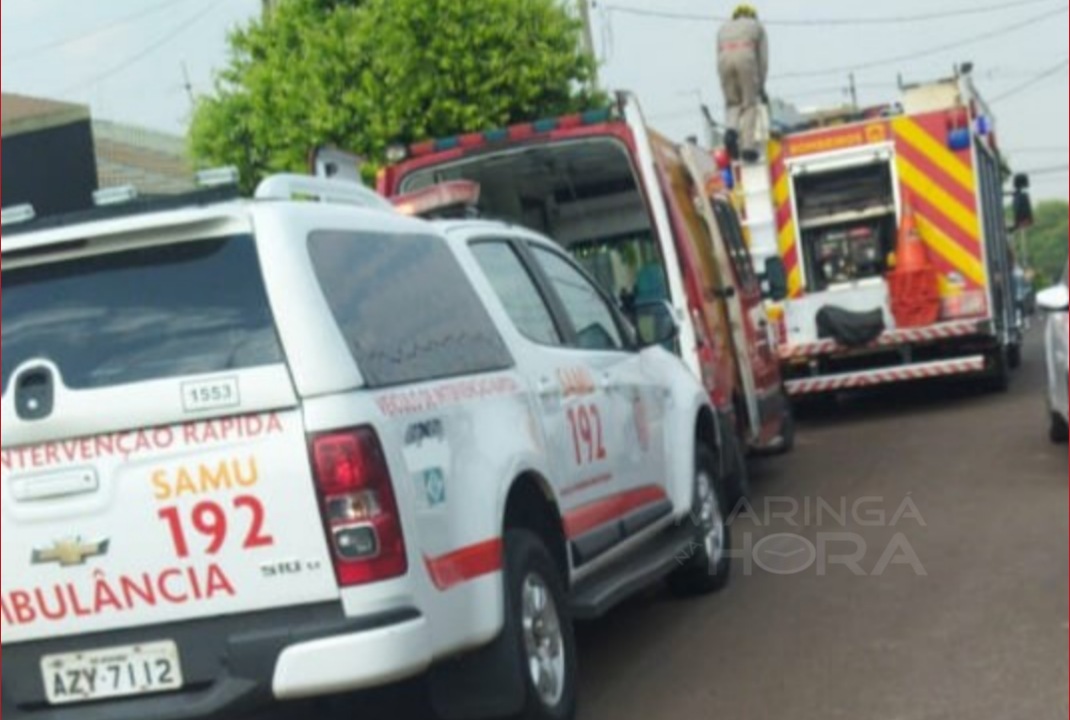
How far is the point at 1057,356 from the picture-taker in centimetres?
1186

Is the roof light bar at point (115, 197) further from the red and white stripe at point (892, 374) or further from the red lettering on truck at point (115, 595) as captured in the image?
the red and white stripe at point (892, 374)

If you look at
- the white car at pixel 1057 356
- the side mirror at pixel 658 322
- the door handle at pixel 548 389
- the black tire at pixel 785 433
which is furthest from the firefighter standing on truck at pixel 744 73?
the door handle at pixel 548 389

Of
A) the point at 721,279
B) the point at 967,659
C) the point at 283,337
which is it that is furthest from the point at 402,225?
the point at 721,279

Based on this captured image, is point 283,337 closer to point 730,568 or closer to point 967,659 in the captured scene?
point 967,659

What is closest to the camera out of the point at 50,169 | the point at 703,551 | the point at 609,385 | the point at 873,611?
the point at 609,385

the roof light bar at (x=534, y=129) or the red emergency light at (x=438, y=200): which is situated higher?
the roof light bar at (x=534, y=129)

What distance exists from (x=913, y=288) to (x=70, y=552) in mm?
11458

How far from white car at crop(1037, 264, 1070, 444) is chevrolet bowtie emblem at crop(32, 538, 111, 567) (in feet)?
22.5

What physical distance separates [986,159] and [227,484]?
Answer: 44.1 ft

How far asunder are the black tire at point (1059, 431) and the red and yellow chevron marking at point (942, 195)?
303cm

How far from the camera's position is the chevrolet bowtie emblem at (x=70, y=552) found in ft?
16.3

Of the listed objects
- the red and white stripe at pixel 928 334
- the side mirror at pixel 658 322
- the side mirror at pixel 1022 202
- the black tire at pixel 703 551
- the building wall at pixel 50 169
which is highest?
the building wall at pixel 50 169

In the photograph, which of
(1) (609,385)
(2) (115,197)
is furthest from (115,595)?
(1) (609,385)

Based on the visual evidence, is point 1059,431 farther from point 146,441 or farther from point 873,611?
point 146,441
